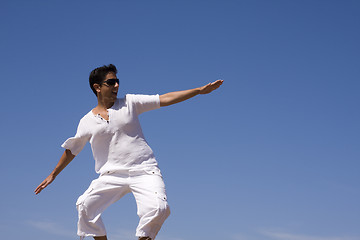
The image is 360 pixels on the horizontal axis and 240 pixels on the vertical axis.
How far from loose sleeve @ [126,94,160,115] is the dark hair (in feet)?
2.07

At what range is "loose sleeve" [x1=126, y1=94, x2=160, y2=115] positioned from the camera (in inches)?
334

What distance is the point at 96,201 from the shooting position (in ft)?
27.6

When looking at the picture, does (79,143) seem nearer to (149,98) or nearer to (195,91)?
(149,98)

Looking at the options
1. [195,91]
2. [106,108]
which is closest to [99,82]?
[106,108]

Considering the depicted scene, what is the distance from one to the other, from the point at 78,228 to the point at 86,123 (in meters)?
1.69

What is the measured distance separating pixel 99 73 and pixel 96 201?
207cm

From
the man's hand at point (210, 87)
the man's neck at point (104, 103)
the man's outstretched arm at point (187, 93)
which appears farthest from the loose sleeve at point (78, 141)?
the man's hand at point (210, 87)

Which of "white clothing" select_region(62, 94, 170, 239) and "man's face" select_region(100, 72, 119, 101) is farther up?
"man's face" select_region(100, 72, 119, 101)

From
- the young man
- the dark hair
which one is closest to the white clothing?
the young man

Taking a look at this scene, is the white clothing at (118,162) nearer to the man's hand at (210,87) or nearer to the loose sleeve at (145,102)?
the loose sleeve at (145,102)

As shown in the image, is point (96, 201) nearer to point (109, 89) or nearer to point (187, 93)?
point (109, 89)

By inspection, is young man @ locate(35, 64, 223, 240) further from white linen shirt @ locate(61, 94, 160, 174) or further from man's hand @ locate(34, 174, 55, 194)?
→ man's hand @ locate(34, 174, 55, 194)

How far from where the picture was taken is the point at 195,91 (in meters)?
8.36

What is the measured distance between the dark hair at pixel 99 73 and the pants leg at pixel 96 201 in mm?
1575
